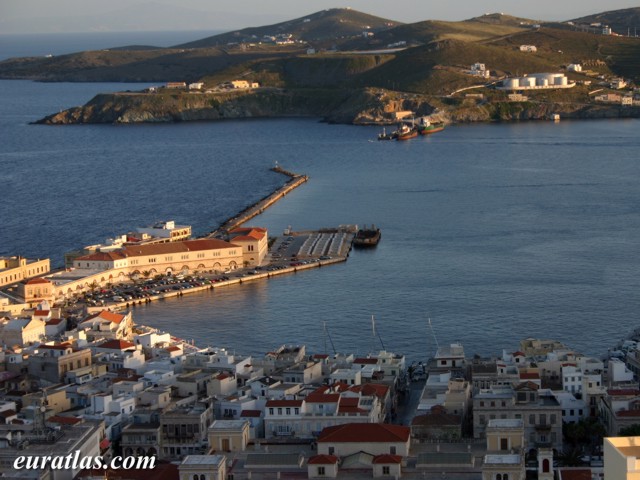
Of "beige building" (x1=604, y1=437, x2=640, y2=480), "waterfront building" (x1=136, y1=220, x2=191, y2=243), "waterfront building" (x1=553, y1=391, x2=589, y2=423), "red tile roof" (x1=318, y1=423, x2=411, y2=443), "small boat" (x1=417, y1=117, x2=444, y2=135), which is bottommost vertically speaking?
"small boat" (x1=417, y1=117, x2=444, y2=135)

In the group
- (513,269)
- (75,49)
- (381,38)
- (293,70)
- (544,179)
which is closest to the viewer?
(513,269)

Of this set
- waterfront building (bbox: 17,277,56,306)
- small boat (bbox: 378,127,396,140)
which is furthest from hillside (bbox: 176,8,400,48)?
waterfront building (bbox: 17,277,56,306)

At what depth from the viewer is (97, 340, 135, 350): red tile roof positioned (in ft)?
66.2

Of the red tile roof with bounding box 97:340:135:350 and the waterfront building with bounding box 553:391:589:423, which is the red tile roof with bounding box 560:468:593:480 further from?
the red tile roof with bounding box 97:340:135:350

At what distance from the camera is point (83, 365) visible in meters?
19.5

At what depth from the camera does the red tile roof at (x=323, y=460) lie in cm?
1392

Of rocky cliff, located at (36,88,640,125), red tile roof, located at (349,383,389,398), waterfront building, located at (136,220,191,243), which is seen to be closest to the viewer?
red tile roof, located at (349,383,389,398)

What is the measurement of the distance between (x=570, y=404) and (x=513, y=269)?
1202 centimetres

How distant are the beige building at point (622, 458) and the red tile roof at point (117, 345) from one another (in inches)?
556

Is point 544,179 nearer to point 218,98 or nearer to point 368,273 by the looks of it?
point 368,273

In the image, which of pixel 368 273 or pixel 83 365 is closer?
pixel 83 365

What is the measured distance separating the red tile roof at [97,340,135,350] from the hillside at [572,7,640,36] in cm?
9727

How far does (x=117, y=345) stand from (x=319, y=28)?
423 ft

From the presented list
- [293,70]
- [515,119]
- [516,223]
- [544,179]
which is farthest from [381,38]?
[516,223]
